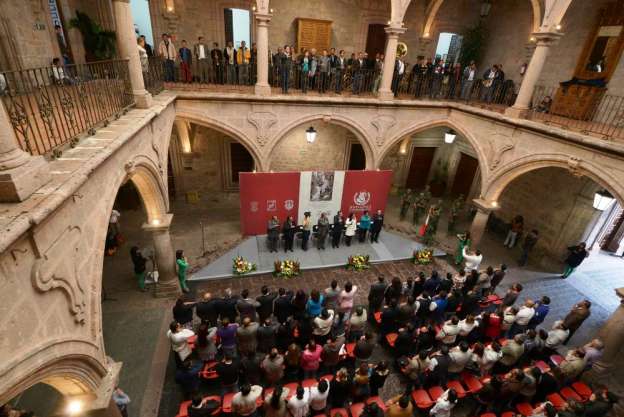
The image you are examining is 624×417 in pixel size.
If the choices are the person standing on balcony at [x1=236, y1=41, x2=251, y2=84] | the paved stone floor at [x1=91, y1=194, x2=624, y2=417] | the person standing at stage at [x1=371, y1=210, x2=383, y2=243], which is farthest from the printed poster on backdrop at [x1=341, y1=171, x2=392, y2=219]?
the person standing on balcony at [x1=236, y1=41, x2=251, y2=84]

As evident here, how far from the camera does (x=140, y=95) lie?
689 centimetres

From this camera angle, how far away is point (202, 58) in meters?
10.9

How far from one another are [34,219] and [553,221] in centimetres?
1375

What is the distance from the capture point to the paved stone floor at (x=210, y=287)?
637 cm

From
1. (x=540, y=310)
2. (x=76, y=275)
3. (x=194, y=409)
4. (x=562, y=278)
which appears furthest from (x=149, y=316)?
(x=562, y=278)

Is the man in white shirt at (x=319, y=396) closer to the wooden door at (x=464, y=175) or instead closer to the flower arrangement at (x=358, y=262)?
the flower arrangement at (x=358, y=262)

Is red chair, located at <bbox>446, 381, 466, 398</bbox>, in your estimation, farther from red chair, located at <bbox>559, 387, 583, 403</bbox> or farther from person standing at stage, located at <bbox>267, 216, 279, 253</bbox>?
person standing at stage, located at <bbox>267, 216, 279, 253</bbox>

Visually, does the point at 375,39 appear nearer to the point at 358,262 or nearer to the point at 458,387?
the point at 358,262

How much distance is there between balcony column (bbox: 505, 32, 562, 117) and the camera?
8.73 m

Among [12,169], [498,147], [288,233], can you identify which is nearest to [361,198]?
[288,233]

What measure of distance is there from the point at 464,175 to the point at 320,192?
828 centimetres

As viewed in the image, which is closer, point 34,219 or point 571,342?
point 34,219

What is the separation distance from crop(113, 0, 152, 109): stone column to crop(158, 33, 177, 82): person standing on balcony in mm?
3733

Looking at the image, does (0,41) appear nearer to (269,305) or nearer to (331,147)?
(269,305)
